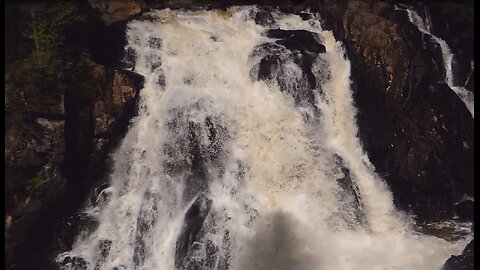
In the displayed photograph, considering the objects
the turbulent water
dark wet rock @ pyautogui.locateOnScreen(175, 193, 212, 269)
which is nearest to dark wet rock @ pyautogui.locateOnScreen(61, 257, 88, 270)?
the turbulent water

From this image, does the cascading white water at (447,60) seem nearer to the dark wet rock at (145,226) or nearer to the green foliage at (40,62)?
the dark wet rock at (145,226)

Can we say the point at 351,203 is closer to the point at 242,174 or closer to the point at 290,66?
the point at 242,174

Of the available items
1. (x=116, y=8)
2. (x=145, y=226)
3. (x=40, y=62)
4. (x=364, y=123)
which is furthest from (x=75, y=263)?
(x=364, y=123)

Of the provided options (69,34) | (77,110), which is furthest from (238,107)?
(69,34)

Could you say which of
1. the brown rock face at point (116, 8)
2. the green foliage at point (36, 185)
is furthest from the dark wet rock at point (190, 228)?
the brown rock face at point (116, 8)

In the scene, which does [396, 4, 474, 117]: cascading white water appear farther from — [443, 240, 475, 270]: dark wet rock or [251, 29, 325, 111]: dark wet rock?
[443, 240, 475, 270]: dark wet rock

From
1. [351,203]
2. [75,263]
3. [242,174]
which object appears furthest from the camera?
[351,203]
